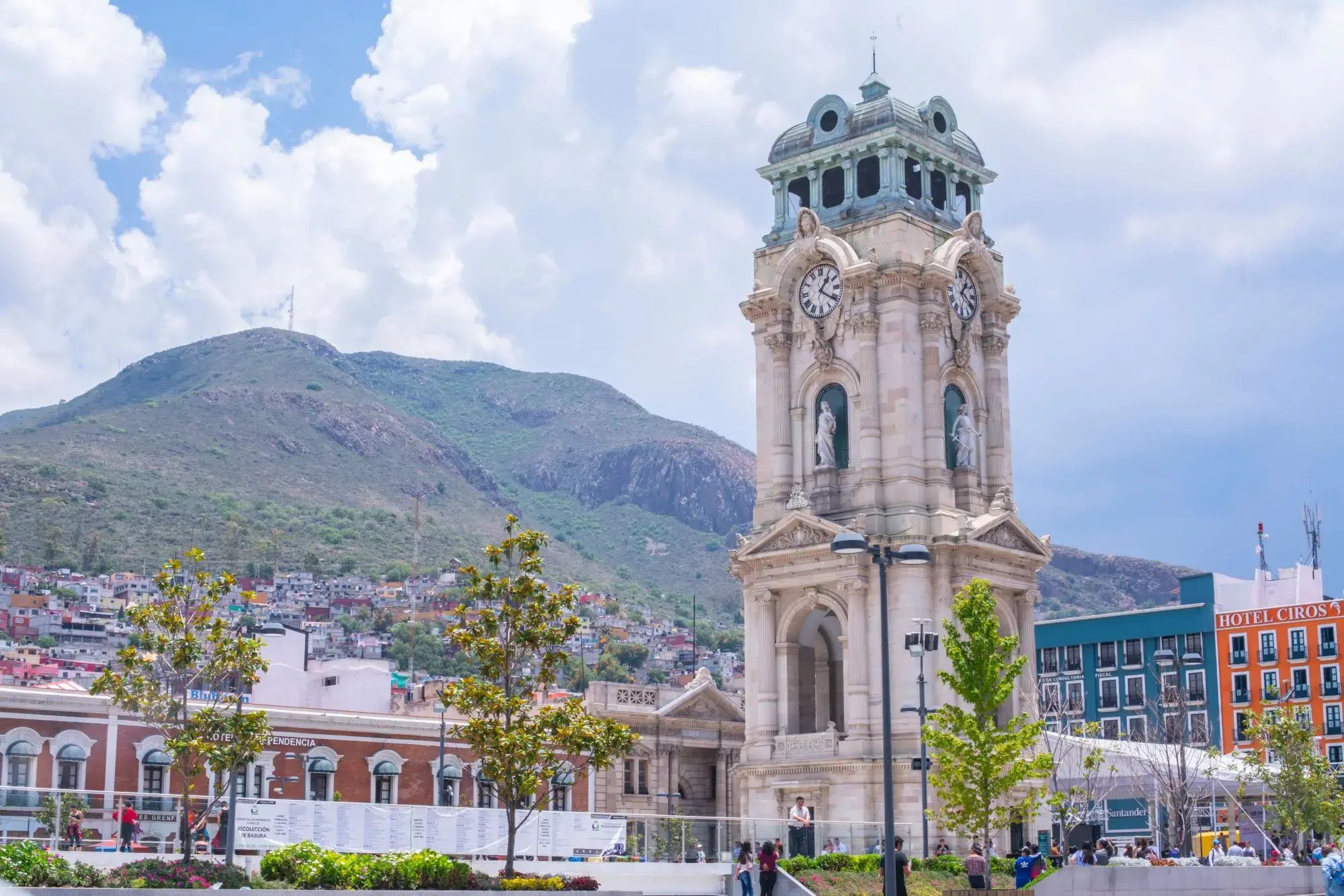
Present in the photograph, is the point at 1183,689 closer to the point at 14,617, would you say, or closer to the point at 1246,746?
the point at 1246,746

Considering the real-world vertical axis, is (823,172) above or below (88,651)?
above

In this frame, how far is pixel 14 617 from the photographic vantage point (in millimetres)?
168250

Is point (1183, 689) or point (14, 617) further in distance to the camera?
point (14, 617)

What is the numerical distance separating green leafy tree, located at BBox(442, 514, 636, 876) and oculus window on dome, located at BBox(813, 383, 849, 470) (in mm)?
22047

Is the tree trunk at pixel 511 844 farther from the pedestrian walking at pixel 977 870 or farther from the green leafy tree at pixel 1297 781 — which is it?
the green leafy tree at pixel 1297 781

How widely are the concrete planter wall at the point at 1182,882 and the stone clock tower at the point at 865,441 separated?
14.5 metres

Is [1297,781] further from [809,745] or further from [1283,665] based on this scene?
[1283,665]

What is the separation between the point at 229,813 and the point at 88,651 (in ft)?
439

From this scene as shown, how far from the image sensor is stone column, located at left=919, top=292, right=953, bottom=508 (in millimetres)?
59531

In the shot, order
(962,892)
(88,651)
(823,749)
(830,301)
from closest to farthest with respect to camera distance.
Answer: (962,892) → (823,749) → (830,301) → (88,651)

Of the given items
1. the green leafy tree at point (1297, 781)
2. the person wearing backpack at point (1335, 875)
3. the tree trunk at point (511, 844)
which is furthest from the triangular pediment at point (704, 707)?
the person wearing backpack at point (1335, 875)

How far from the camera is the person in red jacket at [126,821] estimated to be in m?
38.6

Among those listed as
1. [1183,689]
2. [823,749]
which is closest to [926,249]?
[823,749]

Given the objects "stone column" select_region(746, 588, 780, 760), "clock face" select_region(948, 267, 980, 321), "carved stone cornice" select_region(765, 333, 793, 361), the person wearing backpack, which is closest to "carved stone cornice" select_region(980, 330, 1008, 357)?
"clock face" select_region(948, 267, 980, 321)
